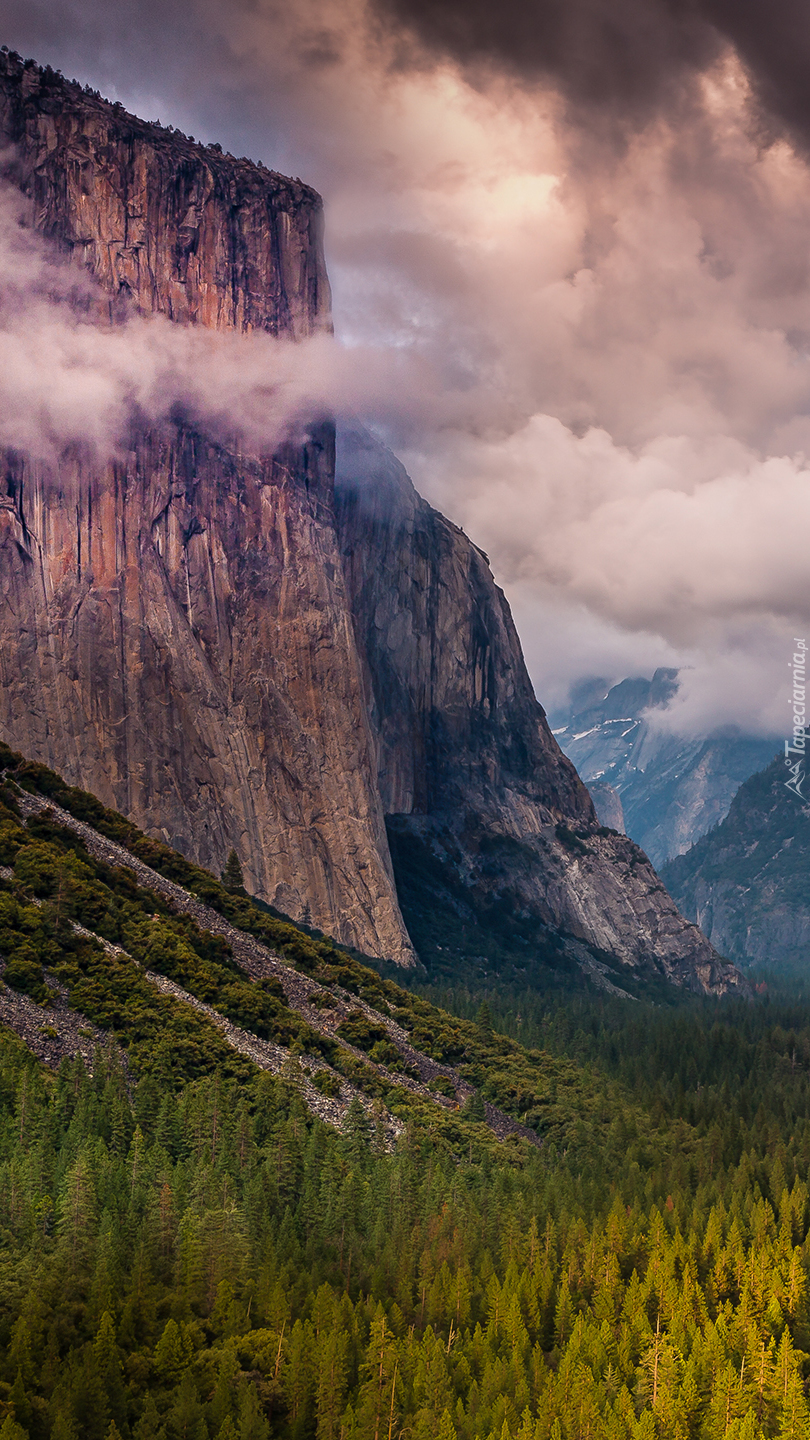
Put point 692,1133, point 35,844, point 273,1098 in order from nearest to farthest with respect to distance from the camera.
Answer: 1. point 273,1098
2. point 692,1133
3. point 35,844

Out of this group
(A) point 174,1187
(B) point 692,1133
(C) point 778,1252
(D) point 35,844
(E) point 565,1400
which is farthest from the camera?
(D) point 35,844

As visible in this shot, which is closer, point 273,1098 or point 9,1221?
point 9,1221

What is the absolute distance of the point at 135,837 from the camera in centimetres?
19038

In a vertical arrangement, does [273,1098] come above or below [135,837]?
below

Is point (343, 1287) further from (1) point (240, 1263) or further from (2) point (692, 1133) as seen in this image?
(2) point (692, 1133)

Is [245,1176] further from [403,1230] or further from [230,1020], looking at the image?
[230,1020]

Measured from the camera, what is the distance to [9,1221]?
93062 millimetres

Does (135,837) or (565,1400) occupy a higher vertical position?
(135,837)

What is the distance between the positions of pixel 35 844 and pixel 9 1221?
229 ft

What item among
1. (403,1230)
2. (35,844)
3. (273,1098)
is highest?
(35,844)

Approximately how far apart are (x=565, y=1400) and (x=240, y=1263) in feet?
73.4

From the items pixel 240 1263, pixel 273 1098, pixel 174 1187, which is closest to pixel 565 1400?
pixel 240 1263

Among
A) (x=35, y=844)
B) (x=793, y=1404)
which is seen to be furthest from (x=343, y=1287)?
(x=35, y=844)

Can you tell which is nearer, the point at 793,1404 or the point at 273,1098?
the point at 793,1404
